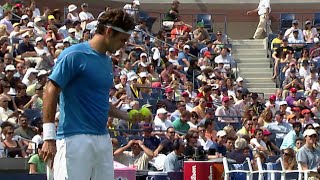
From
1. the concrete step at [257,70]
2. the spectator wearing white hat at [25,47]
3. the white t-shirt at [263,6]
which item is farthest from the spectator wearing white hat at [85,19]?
the white t-shirt at [263,6]

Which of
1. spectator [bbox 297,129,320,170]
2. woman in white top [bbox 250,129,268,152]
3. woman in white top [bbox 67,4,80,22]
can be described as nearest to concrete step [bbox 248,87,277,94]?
woman in white top [bbox 67,4,80,22]

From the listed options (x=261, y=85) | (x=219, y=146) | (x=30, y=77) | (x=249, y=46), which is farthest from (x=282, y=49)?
(x=30, y=77)

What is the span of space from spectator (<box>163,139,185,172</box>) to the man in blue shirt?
8.01 meters

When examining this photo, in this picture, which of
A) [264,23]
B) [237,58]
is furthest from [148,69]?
[264,23]

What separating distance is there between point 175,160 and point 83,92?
8274 mm

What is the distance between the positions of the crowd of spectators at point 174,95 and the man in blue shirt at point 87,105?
5.82 m

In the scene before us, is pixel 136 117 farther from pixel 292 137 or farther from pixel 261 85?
pixel 261 85

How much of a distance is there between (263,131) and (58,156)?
37.7 feet

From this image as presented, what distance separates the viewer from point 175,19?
25.9 meters

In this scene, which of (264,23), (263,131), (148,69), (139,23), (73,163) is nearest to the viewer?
(73,163)

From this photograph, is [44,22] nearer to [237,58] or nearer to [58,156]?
[237,58]

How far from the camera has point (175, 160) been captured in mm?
14961

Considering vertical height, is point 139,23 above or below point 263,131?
above

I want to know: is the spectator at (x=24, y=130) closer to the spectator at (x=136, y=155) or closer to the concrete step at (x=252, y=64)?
the spectator at (x=136, y=155)
